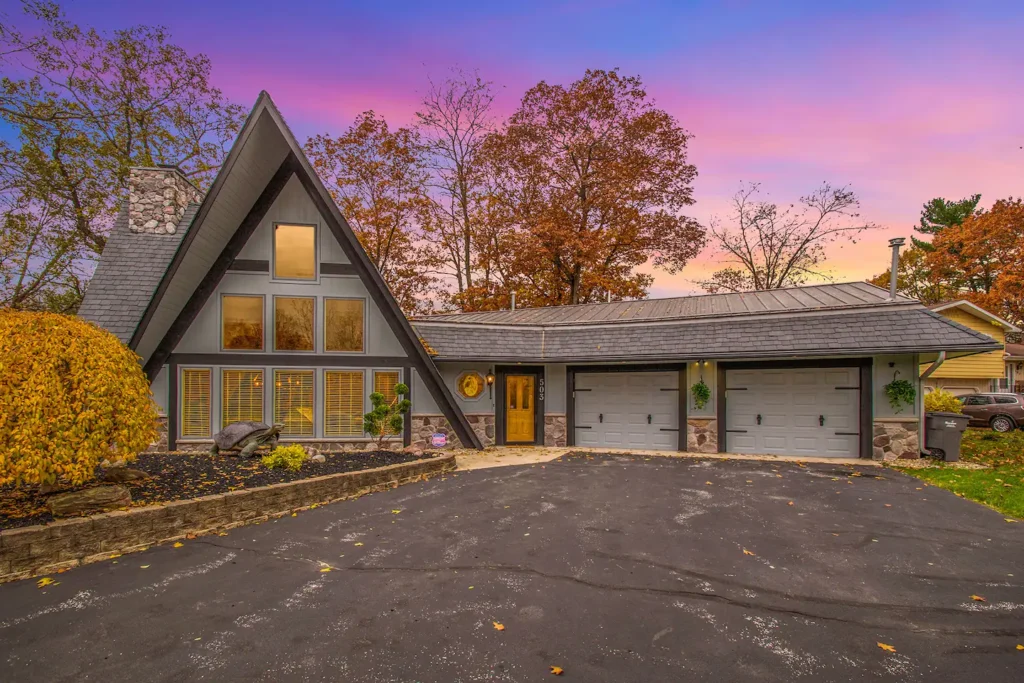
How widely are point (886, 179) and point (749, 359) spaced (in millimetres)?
10305

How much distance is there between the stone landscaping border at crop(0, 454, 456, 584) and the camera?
184 inches

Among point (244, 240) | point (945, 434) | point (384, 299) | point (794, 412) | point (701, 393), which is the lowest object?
point (945, 434)

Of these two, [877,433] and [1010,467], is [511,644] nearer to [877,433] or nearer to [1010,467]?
[877,433]

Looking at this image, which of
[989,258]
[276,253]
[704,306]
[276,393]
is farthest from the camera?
[989,258]

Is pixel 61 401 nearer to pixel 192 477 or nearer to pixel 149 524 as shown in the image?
pixel 149 524

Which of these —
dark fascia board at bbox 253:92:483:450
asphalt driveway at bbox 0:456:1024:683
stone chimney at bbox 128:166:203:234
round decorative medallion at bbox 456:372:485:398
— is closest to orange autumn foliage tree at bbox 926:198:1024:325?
asphalt driveway at bbox 0:456:1024:683

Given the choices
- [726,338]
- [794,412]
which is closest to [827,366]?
[794,412]

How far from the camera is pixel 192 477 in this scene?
734cm

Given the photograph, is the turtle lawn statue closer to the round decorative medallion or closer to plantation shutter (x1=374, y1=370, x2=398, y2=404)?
plantation shutter (x1=374, y1=370, x2=398, y2=404)

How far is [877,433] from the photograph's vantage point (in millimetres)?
10945

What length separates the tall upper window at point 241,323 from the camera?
11.2m

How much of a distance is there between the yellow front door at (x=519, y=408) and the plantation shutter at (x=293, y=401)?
492cm

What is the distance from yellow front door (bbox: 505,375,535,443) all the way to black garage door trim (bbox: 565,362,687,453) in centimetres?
95

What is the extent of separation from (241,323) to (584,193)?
53.1 feet
